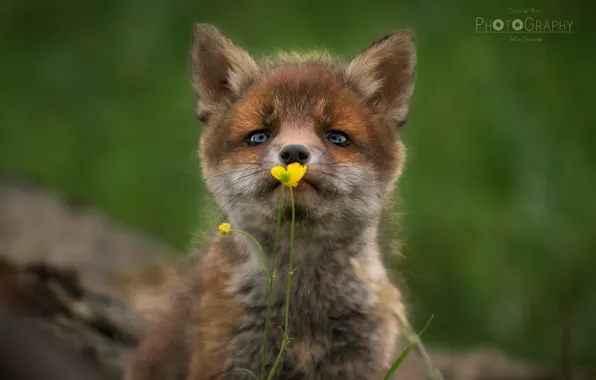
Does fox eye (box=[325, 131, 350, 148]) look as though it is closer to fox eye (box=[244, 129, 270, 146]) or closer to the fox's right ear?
fox eye (box=[244, 129, 270, 146])

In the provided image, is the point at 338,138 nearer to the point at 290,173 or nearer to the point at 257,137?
→ the point at 257,137

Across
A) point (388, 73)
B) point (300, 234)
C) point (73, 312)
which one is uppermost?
point (388, 73)

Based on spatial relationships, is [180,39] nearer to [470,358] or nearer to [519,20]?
[519,20]

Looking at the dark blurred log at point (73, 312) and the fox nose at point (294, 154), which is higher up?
the fox nose at point (294, 154)

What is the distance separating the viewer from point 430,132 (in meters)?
9.50

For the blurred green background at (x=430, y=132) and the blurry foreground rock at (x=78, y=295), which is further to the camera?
the blurred green background at (x=430, y=132)

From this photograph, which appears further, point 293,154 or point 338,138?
point 338,138

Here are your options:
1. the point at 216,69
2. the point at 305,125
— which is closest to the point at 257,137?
the point at 305,125

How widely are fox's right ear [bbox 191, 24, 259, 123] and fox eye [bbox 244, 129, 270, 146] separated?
1.29 feet

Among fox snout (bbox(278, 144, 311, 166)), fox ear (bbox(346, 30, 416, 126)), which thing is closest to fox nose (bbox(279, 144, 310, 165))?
fox snout (bbox(278, 144, 311, 166))

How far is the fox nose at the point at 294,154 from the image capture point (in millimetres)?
4316

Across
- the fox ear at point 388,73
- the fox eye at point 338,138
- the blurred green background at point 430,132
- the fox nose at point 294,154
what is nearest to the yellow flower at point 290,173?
the fox nose at point 294,154

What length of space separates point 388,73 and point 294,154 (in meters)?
1.03

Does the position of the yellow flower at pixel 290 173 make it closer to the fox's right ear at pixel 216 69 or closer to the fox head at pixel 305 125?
the fox head at pixel 305 125
